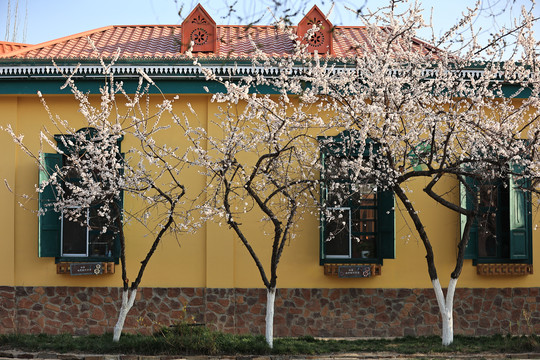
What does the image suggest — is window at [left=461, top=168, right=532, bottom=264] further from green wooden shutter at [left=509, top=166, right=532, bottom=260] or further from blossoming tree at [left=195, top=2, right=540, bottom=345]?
blossoming tree at [left=195, top=2, right=540, bottom=345]

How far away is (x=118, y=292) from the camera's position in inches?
412

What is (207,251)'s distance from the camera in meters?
10.5

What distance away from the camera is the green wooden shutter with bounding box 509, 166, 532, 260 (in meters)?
10.4

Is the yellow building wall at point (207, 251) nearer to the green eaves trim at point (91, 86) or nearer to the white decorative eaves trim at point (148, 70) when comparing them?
the green eaves trim at point (91, 86)

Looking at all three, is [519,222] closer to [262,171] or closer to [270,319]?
[270,319]

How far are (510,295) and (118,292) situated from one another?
20.8ft

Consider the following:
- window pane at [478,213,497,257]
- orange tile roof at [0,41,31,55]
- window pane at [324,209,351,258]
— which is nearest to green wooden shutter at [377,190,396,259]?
window pane at [324,209,351,258]

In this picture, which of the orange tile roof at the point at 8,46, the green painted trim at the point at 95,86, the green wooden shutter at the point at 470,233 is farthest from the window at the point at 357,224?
the orange tile roof at the point at 8,46

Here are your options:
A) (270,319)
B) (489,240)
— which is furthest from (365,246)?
(270,319)

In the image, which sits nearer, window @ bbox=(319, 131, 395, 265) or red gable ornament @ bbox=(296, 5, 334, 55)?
window @ bbox=(319, 131, 395, 265)

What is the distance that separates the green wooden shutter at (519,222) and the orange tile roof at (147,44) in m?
3.30

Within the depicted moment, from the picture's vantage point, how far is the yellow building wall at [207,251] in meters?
10.5

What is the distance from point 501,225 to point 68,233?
7.22 meters

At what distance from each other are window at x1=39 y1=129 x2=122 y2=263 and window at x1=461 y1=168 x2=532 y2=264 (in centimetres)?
572
